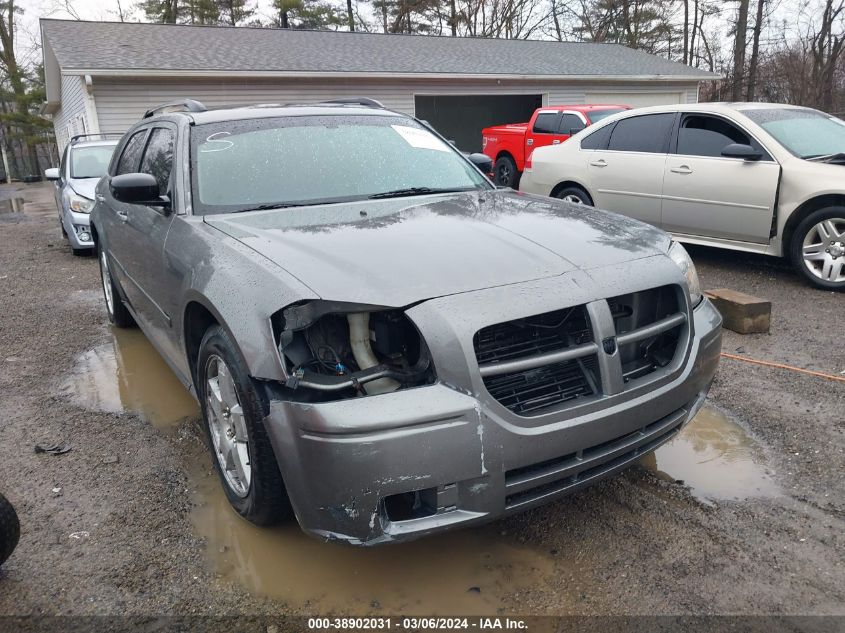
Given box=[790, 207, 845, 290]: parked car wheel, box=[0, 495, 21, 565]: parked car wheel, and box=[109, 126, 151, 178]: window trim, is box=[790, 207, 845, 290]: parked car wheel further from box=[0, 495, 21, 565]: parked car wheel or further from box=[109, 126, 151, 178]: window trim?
box=[0, 495, 21, 565]: parked car wheel

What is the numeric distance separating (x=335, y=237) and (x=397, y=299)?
643 mm

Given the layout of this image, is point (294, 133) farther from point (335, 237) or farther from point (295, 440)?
point (295, 440)

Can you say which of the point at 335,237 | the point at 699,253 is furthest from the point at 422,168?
the point at 699,253

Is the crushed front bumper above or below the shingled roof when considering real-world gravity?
below

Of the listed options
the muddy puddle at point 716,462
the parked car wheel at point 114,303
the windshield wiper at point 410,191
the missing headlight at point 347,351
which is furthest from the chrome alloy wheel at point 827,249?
the parked car wheel at point 114,303

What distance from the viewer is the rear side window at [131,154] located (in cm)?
458

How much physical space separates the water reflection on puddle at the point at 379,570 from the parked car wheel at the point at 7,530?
70cm

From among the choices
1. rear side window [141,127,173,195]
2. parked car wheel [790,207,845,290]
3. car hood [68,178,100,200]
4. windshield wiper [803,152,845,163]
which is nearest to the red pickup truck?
windshield wiper [803,152,845,163]

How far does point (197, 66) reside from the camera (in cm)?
1502

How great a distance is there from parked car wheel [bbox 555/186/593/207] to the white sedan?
18 millimetres

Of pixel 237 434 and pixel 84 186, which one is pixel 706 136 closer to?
pixel 237 434

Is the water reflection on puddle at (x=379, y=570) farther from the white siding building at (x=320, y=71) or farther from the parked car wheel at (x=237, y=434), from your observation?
the white siding building at (x=320, y=71)

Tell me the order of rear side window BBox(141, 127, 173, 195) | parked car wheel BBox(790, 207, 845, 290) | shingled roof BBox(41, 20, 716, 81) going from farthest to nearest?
shingled roof BBox(41, 20, 716, 81) < parked car wheel BBox(790, 207, 845, 290) < rear side window BBox(141, 127, 173, 195)

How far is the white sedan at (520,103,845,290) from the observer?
19.9 feet
